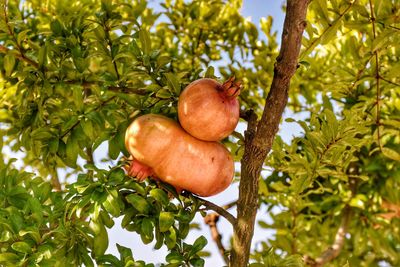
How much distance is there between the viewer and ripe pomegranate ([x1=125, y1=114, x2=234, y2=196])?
1.01m

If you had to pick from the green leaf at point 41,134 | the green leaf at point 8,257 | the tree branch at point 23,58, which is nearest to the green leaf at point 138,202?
the green leaf at point 8,257

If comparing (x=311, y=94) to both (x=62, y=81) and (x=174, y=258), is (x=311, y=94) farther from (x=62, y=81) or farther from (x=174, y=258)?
(x=174, y=258)

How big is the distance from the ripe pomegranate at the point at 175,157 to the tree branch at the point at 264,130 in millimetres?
49

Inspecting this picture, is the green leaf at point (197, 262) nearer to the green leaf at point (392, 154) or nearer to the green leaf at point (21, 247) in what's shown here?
the green leaf at point (21, 247)

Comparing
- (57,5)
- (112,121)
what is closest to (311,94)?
(57,5)

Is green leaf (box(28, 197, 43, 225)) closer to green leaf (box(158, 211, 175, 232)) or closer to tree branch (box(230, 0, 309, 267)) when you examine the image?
green leaf (box(158, 211, 175, 232))

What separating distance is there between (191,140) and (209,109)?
7 cm

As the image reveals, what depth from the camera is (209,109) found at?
1.00 m

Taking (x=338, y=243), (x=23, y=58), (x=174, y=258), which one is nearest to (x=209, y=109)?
(x=174, y=258)

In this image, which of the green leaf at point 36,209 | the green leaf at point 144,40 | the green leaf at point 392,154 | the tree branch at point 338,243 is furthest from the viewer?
the tree branch at point 338,243

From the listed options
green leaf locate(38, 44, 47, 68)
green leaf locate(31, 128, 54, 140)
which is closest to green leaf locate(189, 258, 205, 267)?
green leaf locate(31, 128, 54, 140)

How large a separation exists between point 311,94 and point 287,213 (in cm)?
49

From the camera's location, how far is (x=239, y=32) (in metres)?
2.05

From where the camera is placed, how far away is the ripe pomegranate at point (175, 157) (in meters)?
1.01
